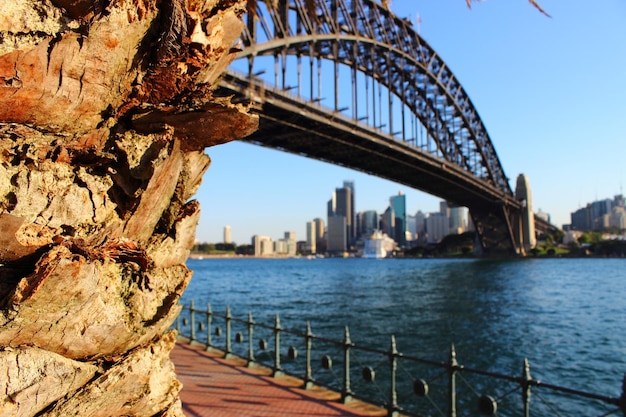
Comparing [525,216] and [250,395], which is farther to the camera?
[525,216]

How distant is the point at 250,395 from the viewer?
26.1ft

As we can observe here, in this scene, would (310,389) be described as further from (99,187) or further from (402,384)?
(99,187)

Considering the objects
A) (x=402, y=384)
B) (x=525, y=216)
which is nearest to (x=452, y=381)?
(x=402, y=384)

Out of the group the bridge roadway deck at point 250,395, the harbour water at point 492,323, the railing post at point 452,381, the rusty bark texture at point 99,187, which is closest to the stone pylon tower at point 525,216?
the harbour water at point 492,323

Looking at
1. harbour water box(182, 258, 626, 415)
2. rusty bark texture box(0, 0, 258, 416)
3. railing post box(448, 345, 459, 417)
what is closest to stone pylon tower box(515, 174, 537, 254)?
harbour water box(182, 258, 626, 415)

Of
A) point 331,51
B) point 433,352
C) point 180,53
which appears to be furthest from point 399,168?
point 180,53

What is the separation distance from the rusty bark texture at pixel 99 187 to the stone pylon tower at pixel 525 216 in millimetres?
94022

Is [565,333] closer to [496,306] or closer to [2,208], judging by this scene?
[496,306]

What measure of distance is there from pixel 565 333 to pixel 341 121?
74.3 ft

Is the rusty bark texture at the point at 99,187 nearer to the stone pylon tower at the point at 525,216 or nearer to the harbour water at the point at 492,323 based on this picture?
the harbour water at the point at 492,323

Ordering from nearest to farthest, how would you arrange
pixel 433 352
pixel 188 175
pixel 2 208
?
pixel 2 208 → pixel 188 175 → pixel 433 352

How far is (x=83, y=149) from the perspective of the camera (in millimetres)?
3053

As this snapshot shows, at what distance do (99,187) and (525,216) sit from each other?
315 feet

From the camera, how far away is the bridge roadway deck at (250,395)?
716 centimetres
